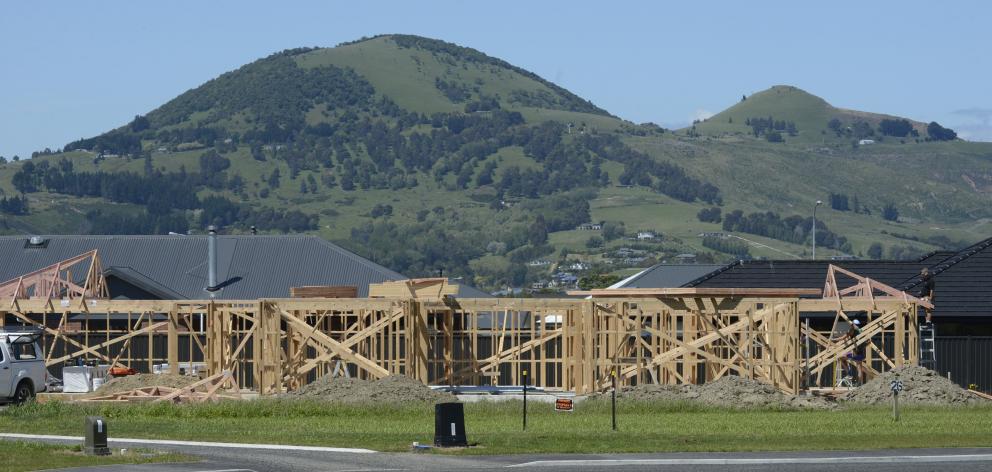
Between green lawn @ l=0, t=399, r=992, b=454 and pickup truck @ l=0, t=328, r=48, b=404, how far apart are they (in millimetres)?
1848

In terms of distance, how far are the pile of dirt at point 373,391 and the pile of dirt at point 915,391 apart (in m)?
12.0

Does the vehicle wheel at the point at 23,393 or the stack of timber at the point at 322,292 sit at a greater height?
the stack of timber at the point at 322,292

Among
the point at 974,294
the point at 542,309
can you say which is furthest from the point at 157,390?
the point at 974,294

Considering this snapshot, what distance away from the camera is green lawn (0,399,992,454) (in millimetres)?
31844

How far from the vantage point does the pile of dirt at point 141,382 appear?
46.1m

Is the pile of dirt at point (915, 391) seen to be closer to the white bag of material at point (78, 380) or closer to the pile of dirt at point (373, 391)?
the pile of dirt at point (373, 391)

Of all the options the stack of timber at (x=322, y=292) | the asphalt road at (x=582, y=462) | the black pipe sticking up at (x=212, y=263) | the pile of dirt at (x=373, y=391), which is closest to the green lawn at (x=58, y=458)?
the asphalt road at (x=582, y=462)

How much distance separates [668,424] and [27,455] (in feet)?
49.2

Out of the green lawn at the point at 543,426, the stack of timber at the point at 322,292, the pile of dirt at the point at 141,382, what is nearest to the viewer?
the green lawn at the point at 543,426

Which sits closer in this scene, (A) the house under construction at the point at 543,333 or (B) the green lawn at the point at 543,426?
(B) the green lawn at the point at 543,426

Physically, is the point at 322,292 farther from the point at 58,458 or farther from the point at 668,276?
the point at 668,276

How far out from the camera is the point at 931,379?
46.1m

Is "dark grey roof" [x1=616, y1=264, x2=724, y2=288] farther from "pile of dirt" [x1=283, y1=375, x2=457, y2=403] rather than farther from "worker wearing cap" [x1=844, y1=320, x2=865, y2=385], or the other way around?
"pile of dirt" [x1=283, y1=375, x2=457, y2=403]

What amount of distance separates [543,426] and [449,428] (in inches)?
244
